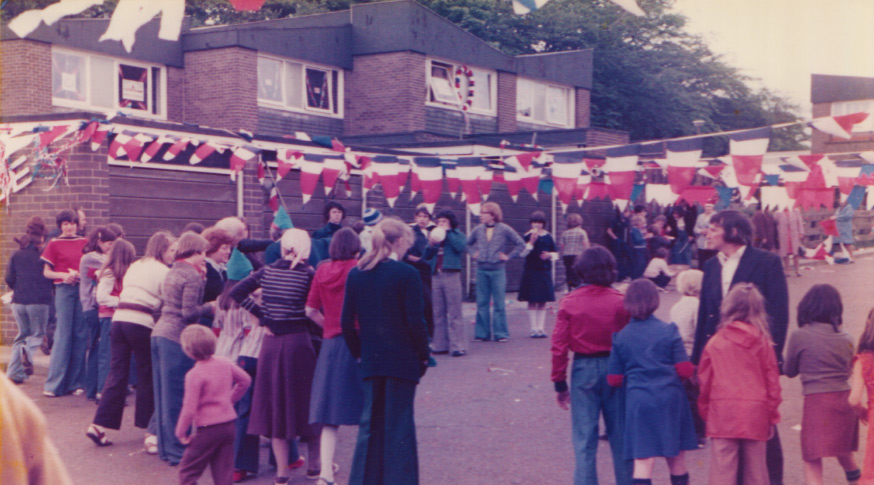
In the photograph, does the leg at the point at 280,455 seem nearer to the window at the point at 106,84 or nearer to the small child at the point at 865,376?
the small child at the point at 865,376

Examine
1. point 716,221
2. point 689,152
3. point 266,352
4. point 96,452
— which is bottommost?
point 96,452

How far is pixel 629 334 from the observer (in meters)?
5.33

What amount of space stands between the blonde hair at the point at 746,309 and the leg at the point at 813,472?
3.18ft

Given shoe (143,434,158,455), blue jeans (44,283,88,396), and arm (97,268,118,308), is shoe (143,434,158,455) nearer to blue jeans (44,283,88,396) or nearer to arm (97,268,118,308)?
arm (97,268,118,308)

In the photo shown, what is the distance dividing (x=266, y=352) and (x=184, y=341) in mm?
751

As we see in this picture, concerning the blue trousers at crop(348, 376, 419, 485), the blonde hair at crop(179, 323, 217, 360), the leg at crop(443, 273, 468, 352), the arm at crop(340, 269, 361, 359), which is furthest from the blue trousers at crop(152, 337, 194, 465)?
the leg at crop(443, 273, 468, 352)

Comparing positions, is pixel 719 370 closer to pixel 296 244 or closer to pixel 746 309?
pixel 746 309

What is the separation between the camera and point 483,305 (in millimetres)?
13500

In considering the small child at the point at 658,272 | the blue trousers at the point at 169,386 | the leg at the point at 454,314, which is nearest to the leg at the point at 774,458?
the blue trousers at the point at 169,386

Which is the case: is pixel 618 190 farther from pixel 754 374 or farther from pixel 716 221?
pixel 754 374

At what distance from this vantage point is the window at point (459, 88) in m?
27.8

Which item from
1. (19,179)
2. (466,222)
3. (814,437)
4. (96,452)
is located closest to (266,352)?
(96,452)

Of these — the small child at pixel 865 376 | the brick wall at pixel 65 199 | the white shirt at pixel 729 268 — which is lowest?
the small child at pixel 865 376

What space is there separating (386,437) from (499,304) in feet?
25.6
